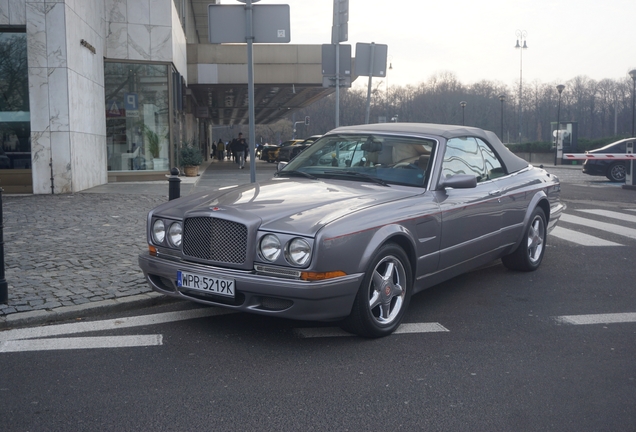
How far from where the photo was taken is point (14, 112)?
15.0 meters

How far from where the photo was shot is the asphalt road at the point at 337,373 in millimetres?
3488

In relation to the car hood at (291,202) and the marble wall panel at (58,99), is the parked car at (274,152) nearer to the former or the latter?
the marble wall panel at (58,99)

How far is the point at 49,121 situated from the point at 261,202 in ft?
37.6

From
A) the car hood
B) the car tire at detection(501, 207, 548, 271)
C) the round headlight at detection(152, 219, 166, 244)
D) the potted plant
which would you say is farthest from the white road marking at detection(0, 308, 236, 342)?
the potted plant

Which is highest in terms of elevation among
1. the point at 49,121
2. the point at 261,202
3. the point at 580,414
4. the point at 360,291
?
the point at 49,121

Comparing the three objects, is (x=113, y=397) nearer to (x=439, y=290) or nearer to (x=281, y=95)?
A: (x=439, y=290)

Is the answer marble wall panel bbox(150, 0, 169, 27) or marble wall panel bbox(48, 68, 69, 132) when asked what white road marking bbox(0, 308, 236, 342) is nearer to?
marble wall panel bbox(48, 68, 69, 132)

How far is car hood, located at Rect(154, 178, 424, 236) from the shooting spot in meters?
4.56

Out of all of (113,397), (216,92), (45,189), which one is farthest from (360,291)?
(216,92)

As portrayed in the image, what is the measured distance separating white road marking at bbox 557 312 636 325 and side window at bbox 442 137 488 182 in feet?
4.95

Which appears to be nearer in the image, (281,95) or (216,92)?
(216,92)

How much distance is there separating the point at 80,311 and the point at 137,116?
53.2 ft

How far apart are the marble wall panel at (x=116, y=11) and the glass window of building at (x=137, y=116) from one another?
1.26 meters

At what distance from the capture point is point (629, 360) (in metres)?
4.46
